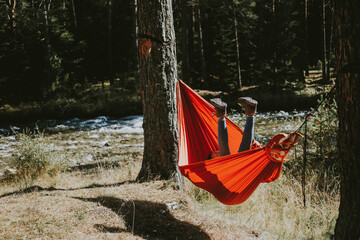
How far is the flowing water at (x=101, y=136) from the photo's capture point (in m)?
6.79

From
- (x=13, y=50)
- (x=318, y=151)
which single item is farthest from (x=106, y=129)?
(x=13, y=50)

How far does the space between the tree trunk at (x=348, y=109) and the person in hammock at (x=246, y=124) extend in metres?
0.92

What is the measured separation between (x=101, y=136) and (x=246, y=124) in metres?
6.80

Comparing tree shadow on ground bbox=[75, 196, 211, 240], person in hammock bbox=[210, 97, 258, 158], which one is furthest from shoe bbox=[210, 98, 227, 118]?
tree shadow on ground bbox=[75, 196, 211, 240]

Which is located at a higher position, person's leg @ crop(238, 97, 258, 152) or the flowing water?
person's leg @ crop(238, 97, 258, 152)

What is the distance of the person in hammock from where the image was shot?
2836 mm

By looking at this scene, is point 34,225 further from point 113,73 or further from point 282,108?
point 113,73

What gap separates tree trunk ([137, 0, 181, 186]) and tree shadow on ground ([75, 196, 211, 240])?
0.56 meters

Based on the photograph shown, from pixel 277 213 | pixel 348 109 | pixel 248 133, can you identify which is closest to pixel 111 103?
pixel 277 213

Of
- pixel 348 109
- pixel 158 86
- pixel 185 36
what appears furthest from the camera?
pixel 185 36

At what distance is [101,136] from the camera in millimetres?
8977

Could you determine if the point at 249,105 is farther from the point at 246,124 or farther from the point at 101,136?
the point at 101,136

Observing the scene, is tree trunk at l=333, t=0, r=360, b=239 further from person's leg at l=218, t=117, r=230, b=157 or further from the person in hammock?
person's leg at l=218, t=117, r=230, b=157

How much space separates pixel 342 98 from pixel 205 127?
1657 mm
